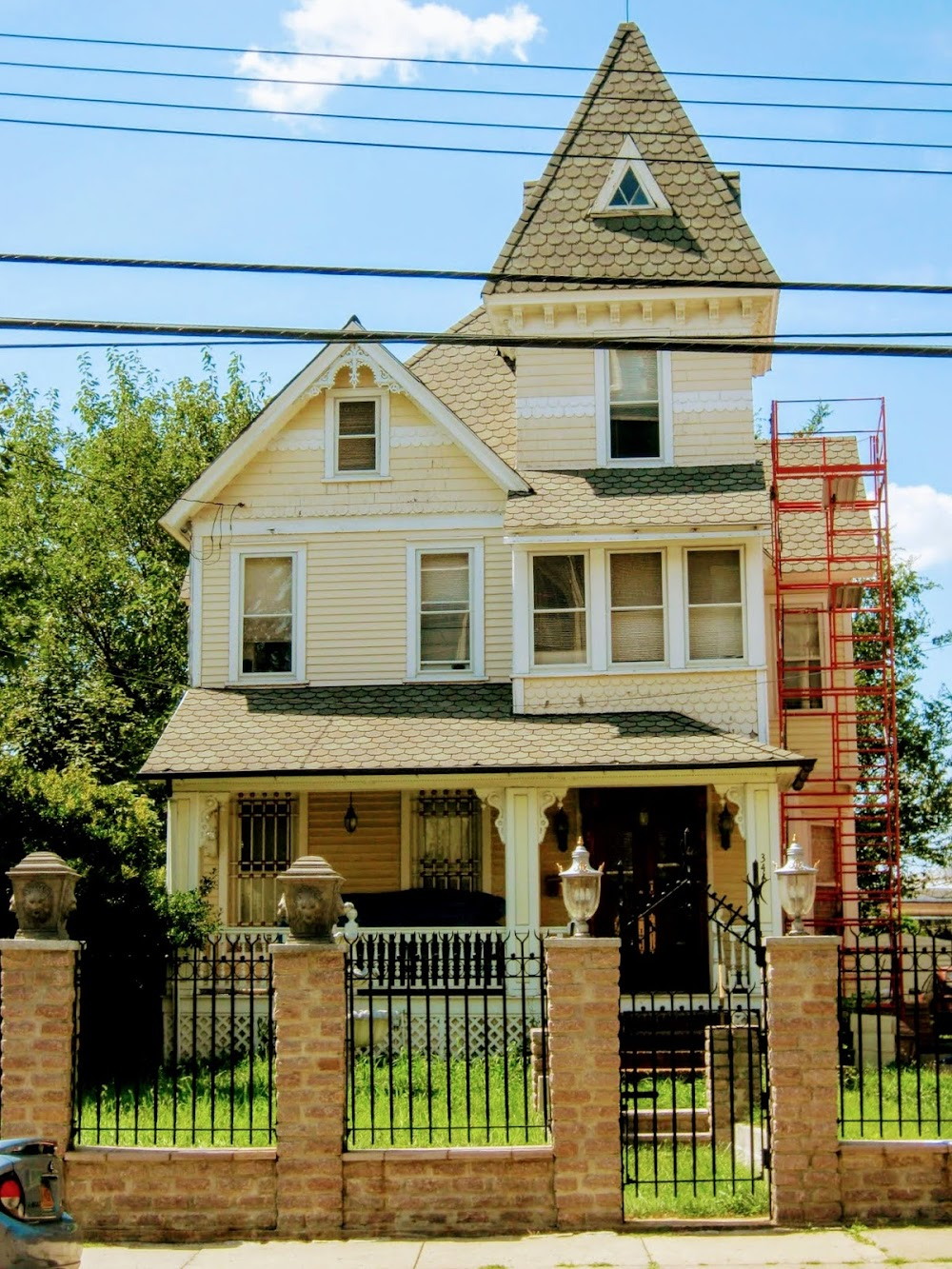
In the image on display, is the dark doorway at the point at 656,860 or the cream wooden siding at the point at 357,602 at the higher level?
the cream wooden siding at the point at 357,602

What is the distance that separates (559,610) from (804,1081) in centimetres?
1065

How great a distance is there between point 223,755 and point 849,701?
31.8 feet

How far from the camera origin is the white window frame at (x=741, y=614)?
2052 cm

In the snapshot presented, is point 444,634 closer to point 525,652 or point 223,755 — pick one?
point 525,652

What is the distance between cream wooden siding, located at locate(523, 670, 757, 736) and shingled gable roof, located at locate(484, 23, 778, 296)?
5.39 metres

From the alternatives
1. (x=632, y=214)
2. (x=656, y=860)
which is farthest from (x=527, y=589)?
(x=632, y=214)

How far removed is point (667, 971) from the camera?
20203 millimetres

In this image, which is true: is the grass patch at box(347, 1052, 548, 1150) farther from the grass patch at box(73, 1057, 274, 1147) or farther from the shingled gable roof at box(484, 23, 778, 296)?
the shingled gable roof at box(484, 23, 778, 296)

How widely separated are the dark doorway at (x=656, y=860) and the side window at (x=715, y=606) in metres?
1.88

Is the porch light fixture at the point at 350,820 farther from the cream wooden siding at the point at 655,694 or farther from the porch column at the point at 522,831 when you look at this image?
the cream wooden siding at the point at 655,694

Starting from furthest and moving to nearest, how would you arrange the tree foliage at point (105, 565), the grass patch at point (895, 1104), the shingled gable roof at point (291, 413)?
the tree foliage at point (105, 565) < the shingled gable roof at point (291, 413) < the grass patch at point (895, 1104)

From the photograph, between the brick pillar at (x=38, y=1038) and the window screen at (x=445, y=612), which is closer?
the brick pillar at (x=38, y=1038)

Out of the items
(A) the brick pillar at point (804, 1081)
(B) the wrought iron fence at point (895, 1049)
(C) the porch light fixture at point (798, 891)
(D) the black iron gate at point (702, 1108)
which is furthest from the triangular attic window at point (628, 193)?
(A) the brick pillar at point (804, 1081)

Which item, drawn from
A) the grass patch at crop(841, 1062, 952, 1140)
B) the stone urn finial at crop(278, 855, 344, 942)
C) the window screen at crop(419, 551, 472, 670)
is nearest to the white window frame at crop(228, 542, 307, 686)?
the window screen at crop(419, 551, 472, 670)
